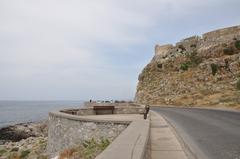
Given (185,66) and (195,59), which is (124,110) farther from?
(195,59)

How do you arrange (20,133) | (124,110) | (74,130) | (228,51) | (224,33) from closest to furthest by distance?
1. (74,130)
2. (124,110)
3. (20,133)
4. (228,51)
5. (224,33)

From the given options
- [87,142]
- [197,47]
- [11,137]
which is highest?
[197,47]

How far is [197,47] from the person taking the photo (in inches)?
2751

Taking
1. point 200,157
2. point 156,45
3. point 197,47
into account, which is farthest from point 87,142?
point 156,45

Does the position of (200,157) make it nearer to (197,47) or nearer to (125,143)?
(125,143)

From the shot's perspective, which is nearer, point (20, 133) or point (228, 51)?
point (20, 133)

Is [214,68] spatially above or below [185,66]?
below

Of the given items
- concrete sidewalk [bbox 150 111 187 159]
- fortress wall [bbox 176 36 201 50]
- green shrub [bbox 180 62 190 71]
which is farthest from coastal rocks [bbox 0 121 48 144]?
concrete sidewalk [bbox 150 111 187 159]

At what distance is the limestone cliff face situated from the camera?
48156mm

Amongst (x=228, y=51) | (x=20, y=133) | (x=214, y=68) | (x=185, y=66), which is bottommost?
(x=20, y=133)

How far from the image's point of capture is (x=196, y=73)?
2247 inches

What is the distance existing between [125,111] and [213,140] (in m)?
16.9

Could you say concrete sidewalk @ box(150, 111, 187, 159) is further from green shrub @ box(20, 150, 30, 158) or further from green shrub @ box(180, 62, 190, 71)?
green shrub @ box(180, 62, 190, 71)

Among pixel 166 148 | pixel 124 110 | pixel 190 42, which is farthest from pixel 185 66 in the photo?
pixel 166 148
